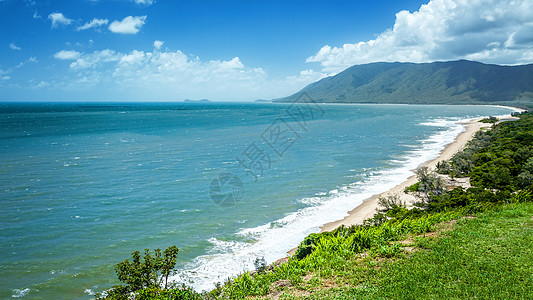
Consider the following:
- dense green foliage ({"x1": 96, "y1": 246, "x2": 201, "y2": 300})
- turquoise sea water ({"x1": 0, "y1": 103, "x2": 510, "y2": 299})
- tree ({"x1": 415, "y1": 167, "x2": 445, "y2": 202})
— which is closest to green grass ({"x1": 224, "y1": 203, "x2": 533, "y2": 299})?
dense green foliage ({"x1": 96, "y1": 246, "x2": 201, "y2": 300})

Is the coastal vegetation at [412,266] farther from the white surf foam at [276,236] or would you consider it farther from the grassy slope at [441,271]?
the white surf foam at [276,236]

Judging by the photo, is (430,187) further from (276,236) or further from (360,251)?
(360,251)

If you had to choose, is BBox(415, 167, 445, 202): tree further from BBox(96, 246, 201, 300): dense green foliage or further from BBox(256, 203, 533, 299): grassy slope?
BBox(96, 246, 201, 300): dense green foliage

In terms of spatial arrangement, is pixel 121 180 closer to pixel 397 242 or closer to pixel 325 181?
pixel 325 181

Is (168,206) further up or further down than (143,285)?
further down

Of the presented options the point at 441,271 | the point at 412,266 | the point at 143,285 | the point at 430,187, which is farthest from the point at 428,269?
the point at 430,187

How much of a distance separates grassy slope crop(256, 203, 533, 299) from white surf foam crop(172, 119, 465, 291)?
15.3ft

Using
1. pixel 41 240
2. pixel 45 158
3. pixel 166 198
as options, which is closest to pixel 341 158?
pixel 166 198

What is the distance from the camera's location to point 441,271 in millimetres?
6398

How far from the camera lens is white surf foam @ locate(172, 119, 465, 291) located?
37.5 ft

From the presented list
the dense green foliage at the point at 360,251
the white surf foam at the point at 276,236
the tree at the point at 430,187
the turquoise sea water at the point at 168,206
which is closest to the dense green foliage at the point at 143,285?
the dense green foliage at the point at 360,251

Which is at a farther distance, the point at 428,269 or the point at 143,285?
the point at 143,285

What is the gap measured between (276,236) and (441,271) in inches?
352

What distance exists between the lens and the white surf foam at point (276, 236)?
37.5 feet
